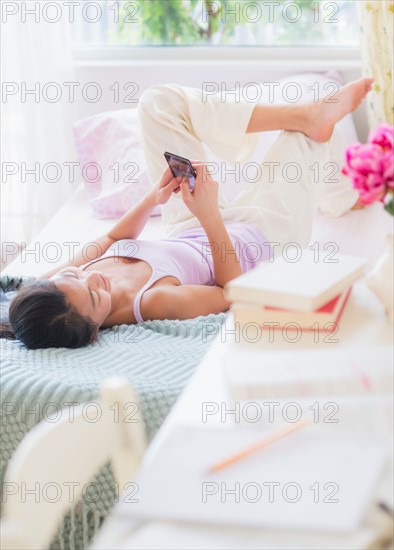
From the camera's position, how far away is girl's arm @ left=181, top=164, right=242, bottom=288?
84.4 inches

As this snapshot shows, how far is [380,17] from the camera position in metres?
2.82

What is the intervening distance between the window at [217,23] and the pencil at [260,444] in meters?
2.57

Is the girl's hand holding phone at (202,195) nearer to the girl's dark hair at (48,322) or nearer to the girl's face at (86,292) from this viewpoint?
the girl's face at (86,292)

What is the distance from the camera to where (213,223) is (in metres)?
2.17

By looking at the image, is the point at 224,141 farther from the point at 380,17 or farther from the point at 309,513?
the point at 309,513

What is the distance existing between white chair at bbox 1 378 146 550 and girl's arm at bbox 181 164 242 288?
1.06m

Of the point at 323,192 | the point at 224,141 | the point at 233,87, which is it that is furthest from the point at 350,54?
the point at 224,141

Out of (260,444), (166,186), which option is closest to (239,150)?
(166,186)

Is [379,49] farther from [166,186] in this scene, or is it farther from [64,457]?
[64,457]

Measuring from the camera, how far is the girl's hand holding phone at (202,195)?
2.15m

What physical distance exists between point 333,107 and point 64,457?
1564mm

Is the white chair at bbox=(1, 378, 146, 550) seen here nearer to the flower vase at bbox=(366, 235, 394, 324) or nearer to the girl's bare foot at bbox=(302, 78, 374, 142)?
the flower vase at bbox=(366, 235, 394, 324)

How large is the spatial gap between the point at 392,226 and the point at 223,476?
1749 millimetres

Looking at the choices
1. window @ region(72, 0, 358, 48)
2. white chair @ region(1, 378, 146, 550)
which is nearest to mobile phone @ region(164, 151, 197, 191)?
white chair @ region(1, 378, 146, 550)
